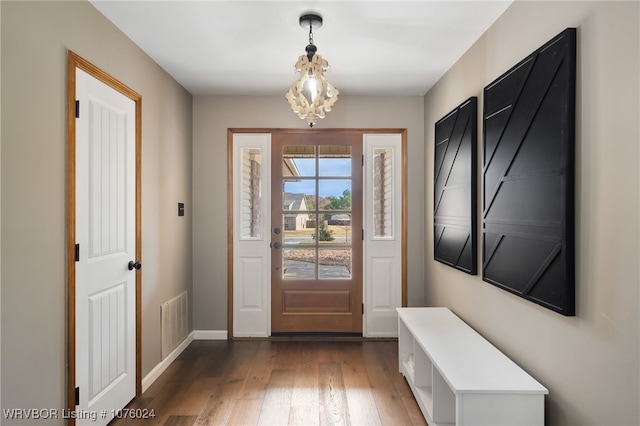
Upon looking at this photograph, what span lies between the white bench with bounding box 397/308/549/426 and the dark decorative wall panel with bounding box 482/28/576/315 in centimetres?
40

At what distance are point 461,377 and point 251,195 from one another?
2755 mm

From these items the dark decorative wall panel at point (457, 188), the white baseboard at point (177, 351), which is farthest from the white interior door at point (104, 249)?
the dark decorative wall panel at point (457, 188)

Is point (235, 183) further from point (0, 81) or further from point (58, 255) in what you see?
point (0, 81)

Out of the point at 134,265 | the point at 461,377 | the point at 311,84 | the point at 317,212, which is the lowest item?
the point at 461,377

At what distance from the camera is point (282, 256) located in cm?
403

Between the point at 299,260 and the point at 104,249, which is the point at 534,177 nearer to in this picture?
the point at 104,249

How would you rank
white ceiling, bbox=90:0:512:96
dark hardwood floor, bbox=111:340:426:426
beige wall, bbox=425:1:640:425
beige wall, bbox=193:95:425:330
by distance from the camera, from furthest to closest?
beige wall, bbox=193:95:425:330 → dark hardwood floor, bbox=111:340:426:426 → white ceiling, bbox=90:0:512:96 → beige wall, bbox=425:1:640:425

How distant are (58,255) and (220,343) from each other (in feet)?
7.38

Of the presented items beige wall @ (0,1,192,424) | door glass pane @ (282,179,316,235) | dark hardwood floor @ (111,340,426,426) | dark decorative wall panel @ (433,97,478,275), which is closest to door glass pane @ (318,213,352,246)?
door glass pane @ (282,179,316,235)

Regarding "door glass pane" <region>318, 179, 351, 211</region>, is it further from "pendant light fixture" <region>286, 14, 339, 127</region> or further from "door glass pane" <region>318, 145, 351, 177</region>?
"pendant light fixture" <region>286, 14, 339, 127</region>

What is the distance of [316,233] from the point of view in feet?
→ 13.2

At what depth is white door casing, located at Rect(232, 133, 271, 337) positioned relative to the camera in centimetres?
401

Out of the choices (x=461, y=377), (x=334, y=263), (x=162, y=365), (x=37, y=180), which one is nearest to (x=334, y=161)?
(x=334, y=263)

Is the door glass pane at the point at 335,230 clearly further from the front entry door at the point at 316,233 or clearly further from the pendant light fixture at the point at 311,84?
the pendant light fixture at the point at 311,84
